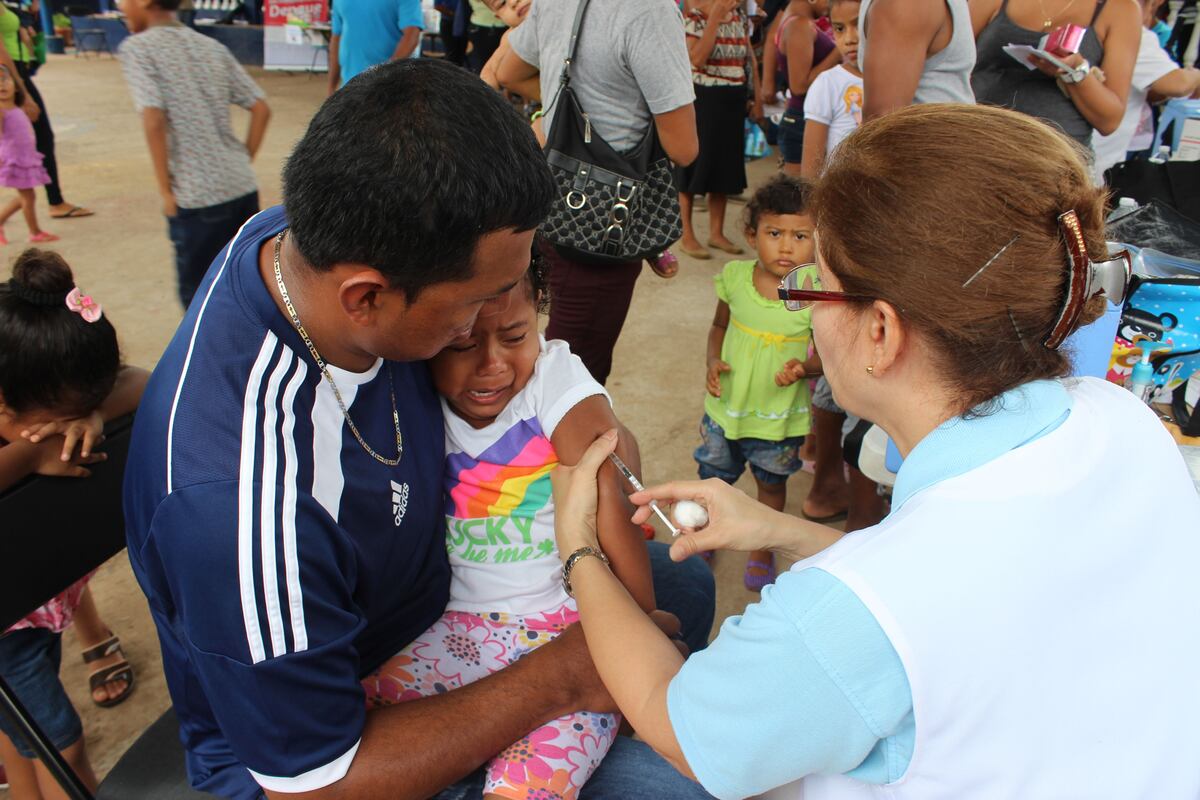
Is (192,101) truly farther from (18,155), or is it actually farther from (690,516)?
(690,516)

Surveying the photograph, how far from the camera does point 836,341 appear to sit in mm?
1104

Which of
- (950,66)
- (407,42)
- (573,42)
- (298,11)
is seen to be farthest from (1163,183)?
(298,11)

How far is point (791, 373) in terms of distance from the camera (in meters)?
2.61

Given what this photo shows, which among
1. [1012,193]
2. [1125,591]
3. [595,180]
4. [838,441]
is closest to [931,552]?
[1125,591]

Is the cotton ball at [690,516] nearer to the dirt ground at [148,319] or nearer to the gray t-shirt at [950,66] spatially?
the dirt ground at [148,319]

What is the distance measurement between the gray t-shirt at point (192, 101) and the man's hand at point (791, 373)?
2395 mm

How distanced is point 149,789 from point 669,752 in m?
0.91

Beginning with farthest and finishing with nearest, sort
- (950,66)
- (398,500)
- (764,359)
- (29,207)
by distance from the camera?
1. (29,207)
2. (764,359)
3. (950,66)
4. (398,500)

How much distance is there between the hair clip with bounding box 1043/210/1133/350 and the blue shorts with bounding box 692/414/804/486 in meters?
1.76

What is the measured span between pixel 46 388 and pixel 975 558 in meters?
1.65

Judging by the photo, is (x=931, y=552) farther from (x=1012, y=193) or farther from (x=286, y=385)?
(x=286, y=385)

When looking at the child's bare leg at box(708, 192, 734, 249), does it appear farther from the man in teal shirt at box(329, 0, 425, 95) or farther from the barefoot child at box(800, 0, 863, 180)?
the man in teal shirt at box(329, 0, 425, 95)

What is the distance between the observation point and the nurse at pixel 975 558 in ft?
2.79

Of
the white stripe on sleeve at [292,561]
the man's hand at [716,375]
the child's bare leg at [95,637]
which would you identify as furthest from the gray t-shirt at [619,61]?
the child's bare leg at [95,637]
